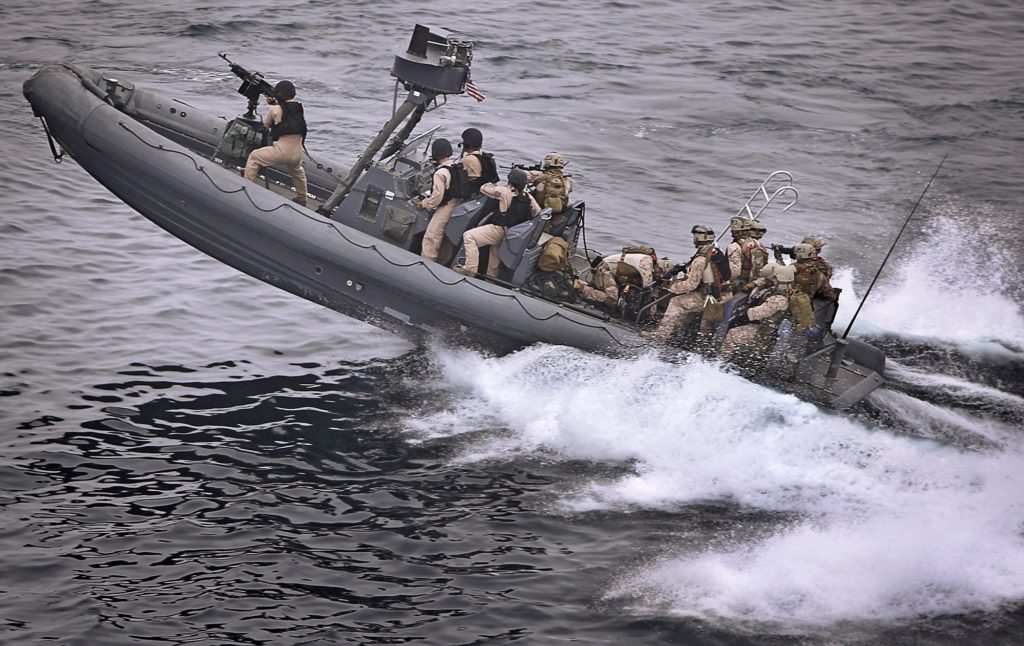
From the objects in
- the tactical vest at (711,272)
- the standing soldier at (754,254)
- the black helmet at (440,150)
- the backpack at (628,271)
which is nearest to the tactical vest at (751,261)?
the standing soldier at (754,254)

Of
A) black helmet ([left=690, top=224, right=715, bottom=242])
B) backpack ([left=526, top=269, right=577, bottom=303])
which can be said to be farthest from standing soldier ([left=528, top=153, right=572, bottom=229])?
black helmet ([left=690, top=224, right=715, bottom=242])

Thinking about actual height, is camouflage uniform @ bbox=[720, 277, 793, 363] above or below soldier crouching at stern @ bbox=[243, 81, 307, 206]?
below

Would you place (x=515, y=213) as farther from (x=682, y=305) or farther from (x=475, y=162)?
(x=682, y=305)

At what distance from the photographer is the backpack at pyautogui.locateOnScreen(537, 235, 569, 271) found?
37.9 feet

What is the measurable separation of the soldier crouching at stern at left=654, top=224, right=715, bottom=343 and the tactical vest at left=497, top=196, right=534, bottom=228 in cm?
172

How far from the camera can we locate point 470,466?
1003cm

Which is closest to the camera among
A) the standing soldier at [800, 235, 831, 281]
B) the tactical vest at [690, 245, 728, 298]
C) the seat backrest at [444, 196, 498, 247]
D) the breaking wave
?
the breaking wave

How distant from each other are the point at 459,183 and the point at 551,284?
1.47 m

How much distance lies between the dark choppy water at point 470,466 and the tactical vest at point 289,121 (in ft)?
8.03

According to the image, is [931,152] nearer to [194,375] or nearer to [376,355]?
[376,355]

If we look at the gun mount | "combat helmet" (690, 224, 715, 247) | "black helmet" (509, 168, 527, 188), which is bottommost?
"combat helmet" (690, 224, 715, 247)

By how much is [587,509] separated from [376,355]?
3.98 m

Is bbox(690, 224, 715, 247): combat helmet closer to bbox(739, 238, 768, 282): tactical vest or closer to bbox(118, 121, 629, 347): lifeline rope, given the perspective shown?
bbox(739, 238, 768, 282): tactical vest

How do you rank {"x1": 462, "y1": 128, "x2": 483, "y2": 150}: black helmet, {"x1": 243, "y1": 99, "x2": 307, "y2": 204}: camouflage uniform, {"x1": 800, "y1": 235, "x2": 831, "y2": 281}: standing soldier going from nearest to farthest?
{"x1": 800, "y1": 235, "x2": 831, "y2": 281}: standing soldier, {"x1": 462, "y1": 128, "x2": 483, "y2": 150}: black helmet, {"x1": 243, "y1": 99, "x2": 307, "y2": 204}: camouflage uniform
